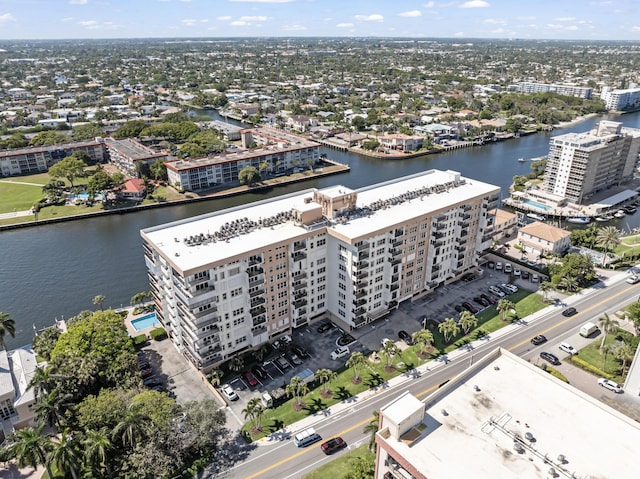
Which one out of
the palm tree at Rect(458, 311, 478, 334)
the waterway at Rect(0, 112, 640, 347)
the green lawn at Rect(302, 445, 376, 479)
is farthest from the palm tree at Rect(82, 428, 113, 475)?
the palm tree at Rect(458, 311, 478, 334)

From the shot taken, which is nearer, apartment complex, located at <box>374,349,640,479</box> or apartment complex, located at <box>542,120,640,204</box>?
apartment complex, located at <box>374,349,640,479</box>

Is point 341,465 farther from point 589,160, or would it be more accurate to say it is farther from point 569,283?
point 589,160

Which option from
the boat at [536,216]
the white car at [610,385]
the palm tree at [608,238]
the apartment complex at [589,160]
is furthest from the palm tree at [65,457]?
the apartment complex at [589,160]

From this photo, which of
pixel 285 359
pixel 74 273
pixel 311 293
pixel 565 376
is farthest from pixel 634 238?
pixel 74 273

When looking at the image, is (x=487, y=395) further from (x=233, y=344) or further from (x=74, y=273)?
(x=74, y=273)

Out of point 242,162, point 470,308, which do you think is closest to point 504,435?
point 470,308

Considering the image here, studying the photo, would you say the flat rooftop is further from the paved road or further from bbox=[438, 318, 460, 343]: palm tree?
the paved road

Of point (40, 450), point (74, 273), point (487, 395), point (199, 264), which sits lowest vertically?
point (74, 273)
